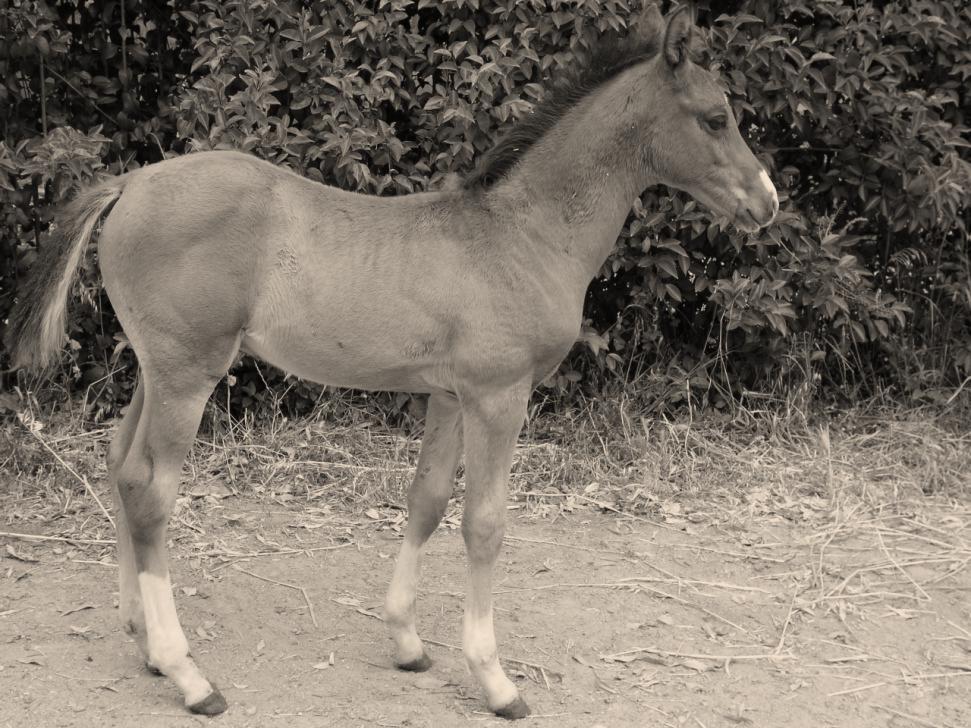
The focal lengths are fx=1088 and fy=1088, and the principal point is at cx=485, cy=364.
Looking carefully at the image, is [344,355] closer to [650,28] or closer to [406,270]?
[406,270]

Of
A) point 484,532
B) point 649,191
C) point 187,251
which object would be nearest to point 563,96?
point 187,251

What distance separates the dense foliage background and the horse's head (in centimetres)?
168

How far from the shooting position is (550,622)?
4.28 m

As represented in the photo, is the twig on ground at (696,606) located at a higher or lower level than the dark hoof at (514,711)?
lower

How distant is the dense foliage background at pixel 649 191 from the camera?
17.5 ft

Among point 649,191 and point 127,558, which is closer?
point 127,558

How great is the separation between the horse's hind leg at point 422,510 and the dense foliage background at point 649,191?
180 cm

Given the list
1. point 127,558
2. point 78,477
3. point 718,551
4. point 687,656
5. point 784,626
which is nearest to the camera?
point 127,558

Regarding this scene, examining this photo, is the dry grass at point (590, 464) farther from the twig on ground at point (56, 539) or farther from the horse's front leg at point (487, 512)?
the horse's front leg at point (487, 512)

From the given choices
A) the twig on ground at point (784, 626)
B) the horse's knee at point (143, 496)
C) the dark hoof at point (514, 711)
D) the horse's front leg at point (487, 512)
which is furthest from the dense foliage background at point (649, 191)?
the dark hoof at point (514, 711)

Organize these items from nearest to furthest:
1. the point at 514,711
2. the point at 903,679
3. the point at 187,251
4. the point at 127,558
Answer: the point at 187,251 → the point at 514,711 → the point at 127,558 → the point at 903,679

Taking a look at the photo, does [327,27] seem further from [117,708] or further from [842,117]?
[117,708]

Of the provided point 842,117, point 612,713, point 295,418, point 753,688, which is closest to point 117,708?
point 612,713

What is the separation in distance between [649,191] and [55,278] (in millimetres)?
3202
